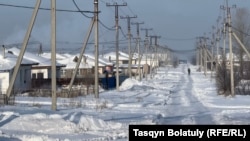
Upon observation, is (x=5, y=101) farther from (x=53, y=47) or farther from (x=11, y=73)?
(x=11, y=73)

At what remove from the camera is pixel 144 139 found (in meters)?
8.26

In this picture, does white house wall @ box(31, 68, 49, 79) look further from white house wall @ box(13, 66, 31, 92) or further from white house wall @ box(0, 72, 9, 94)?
white house wall @ box(0, 72, 9, 94)

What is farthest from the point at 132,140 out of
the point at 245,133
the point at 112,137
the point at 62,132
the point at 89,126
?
the point at 89,126

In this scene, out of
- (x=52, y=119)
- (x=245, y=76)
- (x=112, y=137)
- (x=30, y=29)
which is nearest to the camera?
(x=112, y=137)

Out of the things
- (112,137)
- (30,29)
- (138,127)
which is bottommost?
(112,137)

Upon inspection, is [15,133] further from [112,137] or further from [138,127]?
[138,127]

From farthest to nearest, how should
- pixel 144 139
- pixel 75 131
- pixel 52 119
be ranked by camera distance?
pixel 52 119 → pixel 75 131 → pixel 144 139

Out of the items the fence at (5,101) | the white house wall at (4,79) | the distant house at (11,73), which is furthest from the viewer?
the white house wall at (4,79)

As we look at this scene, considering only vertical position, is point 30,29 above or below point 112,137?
above

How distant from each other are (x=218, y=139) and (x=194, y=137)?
16.8 inches

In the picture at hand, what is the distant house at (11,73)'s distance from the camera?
4569cm

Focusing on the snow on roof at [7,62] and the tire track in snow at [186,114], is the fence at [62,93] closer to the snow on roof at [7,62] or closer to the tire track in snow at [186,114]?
the snow on roof at [7,62]

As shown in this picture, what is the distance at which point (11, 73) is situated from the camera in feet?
152

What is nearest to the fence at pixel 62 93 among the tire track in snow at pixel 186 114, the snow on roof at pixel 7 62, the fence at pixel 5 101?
the snow on roof at pixel 7 62
